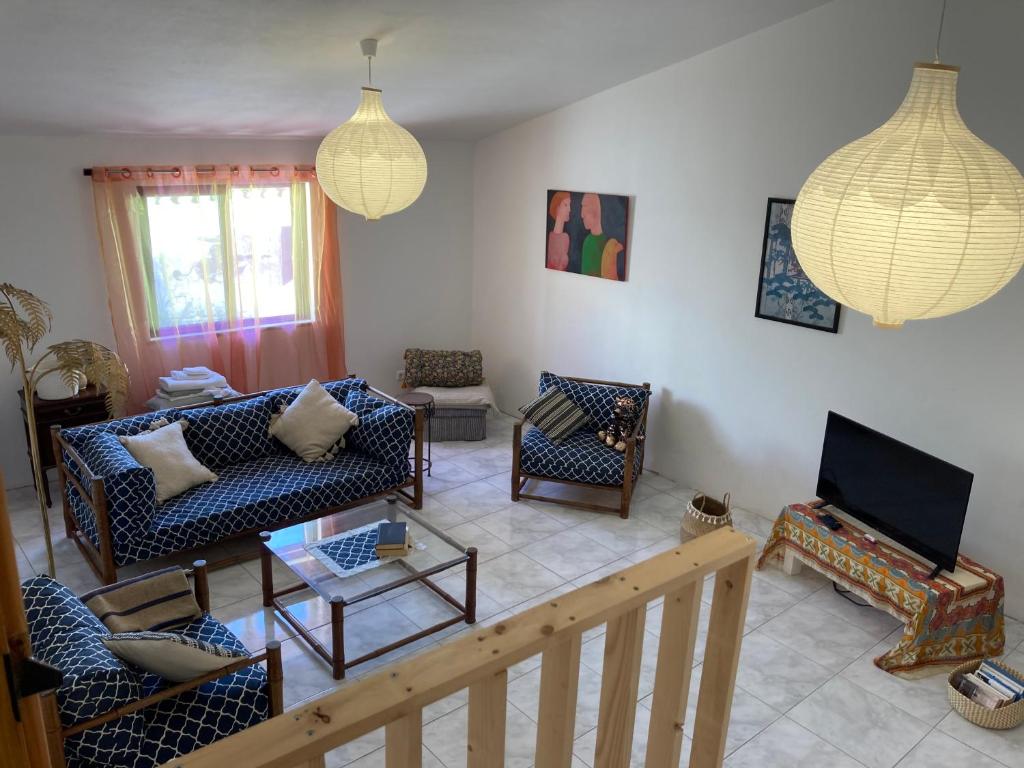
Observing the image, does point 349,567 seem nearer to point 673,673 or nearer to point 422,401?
point 422,401

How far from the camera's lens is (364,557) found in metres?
4.12

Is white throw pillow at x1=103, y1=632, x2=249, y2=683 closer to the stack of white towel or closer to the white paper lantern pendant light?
the white paper lantern pendant light

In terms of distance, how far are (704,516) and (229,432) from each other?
2881 millimetres

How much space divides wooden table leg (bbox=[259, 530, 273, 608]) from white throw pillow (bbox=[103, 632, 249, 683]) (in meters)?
1.29

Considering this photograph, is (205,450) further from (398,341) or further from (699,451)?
(699,451)

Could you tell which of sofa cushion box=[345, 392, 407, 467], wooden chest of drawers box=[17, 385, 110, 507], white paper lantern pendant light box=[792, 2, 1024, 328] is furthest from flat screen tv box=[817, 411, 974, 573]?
wooden chest of drawers box=[17, 385, 110, 507]

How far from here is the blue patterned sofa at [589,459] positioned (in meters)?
5.37

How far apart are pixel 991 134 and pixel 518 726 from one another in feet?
11.4

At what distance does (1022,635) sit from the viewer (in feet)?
13.8

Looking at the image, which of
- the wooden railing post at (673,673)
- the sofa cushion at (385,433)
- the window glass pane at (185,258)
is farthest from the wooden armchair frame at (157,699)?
the window glass pane at (185,258)

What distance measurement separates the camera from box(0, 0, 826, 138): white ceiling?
342cm

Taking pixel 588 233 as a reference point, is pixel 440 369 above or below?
below

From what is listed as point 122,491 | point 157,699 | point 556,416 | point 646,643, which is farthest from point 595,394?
point 157,699

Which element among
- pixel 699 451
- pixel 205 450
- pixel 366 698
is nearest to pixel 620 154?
pixel 699 451
